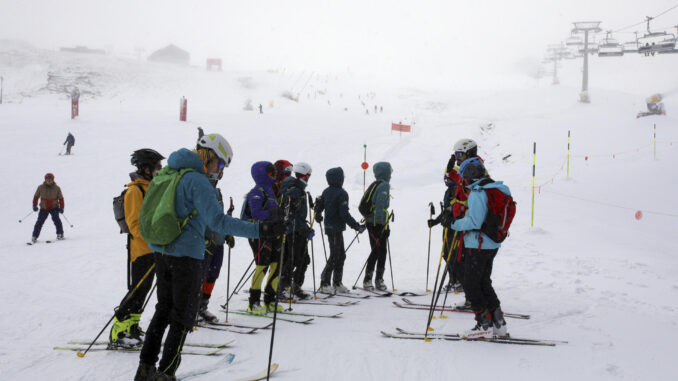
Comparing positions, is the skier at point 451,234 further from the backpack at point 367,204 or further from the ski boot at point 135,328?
the ski boot at point 135,328

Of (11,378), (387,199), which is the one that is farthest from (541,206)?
(11,378)

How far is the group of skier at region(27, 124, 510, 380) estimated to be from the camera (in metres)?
3.51

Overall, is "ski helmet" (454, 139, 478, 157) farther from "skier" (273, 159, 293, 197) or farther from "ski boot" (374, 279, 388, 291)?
"ski boot" (374, 279, 388, 291)

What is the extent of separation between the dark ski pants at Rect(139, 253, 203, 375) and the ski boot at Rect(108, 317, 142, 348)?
1.28 meters

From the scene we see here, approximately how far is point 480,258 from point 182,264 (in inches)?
124

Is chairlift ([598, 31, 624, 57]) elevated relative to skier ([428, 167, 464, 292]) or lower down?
elevated

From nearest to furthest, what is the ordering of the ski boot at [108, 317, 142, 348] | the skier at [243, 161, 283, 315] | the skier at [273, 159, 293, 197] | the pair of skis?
the ski boot at [108, 317, 142, 348], the pair of skis, the skier at [243, 161, 283, 315], the skier at [273, 159, 293, 197]

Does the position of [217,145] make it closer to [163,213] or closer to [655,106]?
[163,213]

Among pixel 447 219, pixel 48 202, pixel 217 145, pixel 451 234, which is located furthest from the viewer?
pixel 48 202

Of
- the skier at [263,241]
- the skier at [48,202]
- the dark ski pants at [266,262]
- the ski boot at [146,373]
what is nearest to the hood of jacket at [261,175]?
the skier at [263,241]

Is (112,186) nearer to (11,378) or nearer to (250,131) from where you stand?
(250,131)

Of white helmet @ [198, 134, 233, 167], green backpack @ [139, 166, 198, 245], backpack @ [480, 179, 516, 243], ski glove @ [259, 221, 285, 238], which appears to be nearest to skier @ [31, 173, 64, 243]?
Answer: white helmet @ [198, 134, 233, 167]

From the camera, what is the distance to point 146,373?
3469mm

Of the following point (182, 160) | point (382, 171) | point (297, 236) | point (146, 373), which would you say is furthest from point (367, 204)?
point (146, 373)
